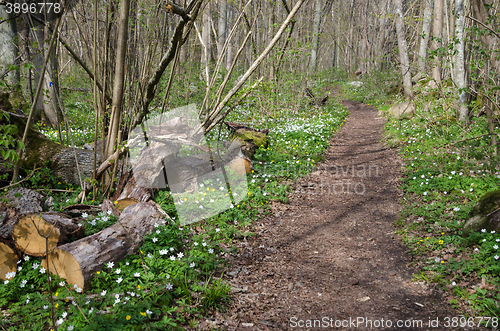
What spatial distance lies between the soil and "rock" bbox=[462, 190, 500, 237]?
30.6 inches

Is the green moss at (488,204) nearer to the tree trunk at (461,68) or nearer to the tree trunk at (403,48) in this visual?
the tree trunk at (461,68)

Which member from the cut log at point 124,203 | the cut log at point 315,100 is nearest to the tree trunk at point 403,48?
the cut log at point 315,100

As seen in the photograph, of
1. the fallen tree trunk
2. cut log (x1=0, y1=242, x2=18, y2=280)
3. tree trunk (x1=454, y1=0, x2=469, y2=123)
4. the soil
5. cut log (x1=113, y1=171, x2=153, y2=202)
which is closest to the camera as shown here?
the soil

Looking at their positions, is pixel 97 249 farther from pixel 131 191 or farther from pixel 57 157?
pixel 57 157

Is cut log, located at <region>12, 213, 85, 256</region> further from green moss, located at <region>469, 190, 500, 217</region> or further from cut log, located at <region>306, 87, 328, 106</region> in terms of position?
cut log, located at <region>306, 87, 328, 106</region>

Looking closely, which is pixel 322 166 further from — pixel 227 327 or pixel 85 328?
pixel 85 328

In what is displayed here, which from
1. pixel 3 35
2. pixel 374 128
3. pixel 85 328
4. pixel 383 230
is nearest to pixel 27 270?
pixel 85 328

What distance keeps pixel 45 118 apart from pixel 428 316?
901 centimetres

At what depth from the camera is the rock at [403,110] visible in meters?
10.0

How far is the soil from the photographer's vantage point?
8.80 ft

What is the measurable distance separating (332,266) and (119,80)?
146 inches

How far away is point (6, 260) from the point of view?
2.83 meters

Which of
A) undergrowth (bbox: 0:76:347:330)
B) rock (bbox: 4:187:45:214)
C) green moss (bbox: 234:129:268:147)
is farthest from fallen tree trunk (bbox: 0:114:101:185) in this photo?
green moss (bbox: 234:129:268:147)

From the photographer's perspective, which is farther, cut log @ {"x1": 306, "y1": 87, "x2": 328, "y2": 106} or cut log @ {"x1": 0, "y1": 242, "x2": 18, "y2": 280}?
cut log @ {"x1": 306, "y1": 87, "x2": 328, "y2": 106}
